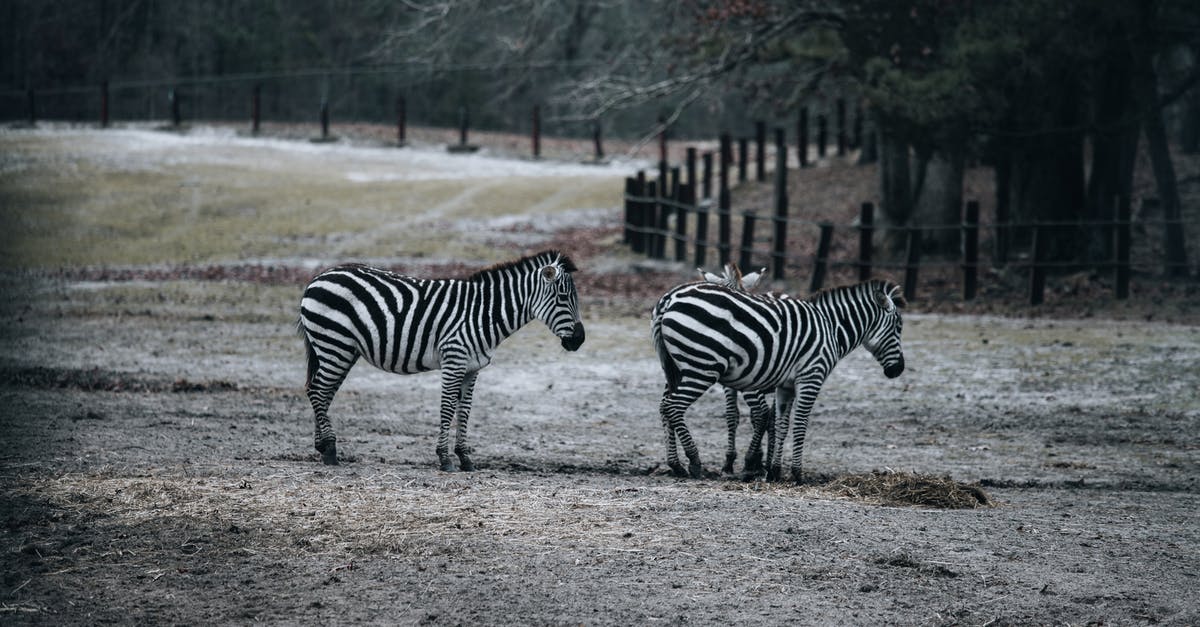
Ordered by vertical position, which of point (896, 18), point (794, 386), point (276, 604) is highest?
point (896, 18)

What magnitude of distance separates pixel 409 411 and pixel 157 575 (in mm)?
6129

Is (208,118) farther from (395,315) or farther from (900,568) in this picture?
(900,568)

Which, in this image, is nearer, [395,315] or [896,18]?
[395,315]

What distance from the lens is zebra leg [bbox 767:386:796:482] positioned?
10297 millimetres

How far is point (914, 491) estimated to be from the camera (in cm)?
949

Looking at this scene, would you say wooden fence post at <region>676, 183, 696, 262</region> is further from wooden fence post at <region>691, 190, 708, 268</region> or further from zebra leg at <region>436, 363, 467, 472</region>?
zebra leg at <region>436, 363, 467, 472</region>

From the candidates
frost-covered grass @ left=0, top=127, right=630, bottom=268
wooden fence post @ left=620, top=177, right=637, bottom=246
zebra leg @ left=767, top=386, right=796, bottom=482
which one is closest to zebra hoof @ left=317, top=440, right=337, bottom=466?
zebra leg @ left=767, top=386, right=796, bottom=482

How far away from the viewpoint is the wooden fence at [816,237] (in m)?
19.2

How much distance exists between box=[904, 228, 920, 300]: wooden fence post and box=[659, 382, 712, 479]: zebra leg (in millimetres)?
10213

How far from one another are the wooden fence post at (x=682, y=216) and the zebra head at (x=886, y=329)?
487 inches

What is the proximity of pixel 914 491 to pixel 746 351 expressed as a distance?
66.6 inches

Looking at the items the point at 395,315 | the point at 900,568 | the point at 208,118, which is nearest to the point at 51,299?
the point at 395,315

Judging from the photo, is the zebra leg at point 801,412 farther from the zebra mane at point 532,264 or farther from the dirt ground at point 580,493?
the zebra mane at point 532,264

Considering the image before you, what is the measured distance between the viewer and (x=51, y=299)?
65.2 ft
